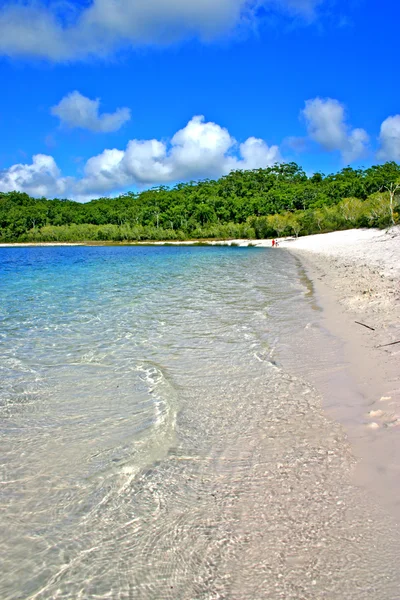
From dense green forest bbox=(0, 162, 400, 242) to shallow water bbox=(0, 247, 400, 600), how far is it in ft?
289

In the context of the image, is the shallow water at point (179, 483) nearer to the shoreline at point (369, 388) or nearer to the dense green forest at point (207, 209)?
the shoreline at point (369, 388)

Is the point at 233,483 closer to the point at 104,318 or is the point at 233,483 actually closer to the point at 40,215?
the point at 104,318

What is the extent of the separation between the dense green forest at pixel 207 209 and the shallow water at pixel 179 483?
8822 centimetres

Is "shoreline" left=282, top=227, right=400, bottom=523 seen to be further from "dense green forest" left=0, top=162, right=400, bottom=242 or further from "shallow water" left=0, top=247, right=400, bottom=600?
"dense green forest" left=0, top=162, right=400, bottom=242

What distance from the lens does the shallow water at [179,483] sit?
2.51 m

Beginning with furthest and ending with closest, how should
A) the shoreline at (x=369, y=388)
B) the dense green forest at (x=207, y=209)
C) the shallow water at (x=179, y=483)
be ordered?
the dense green forest at (x=207, y=209)
the shoreline at (x=369, y=388)
the shallow water at (x=179, y=483)

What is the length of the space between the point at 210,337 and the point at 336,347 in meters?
2.68

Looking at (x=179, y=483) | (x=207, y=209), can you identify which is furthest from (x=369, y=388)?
(x=207, y=209)

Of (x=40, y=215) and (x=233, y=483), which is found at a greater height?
(x=40, y=215)

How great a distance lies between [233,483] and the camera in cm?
347

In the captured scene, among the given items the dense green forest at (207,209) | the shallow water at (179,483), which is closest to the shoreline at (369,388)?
the shallow water at (179,483)

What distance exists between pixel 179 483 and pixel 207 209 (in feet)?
468

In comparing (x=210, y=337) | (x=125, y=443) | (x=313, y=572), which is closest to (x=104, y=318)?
(x=210, y=337)

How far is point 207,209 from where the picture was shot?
142000 millimetres
